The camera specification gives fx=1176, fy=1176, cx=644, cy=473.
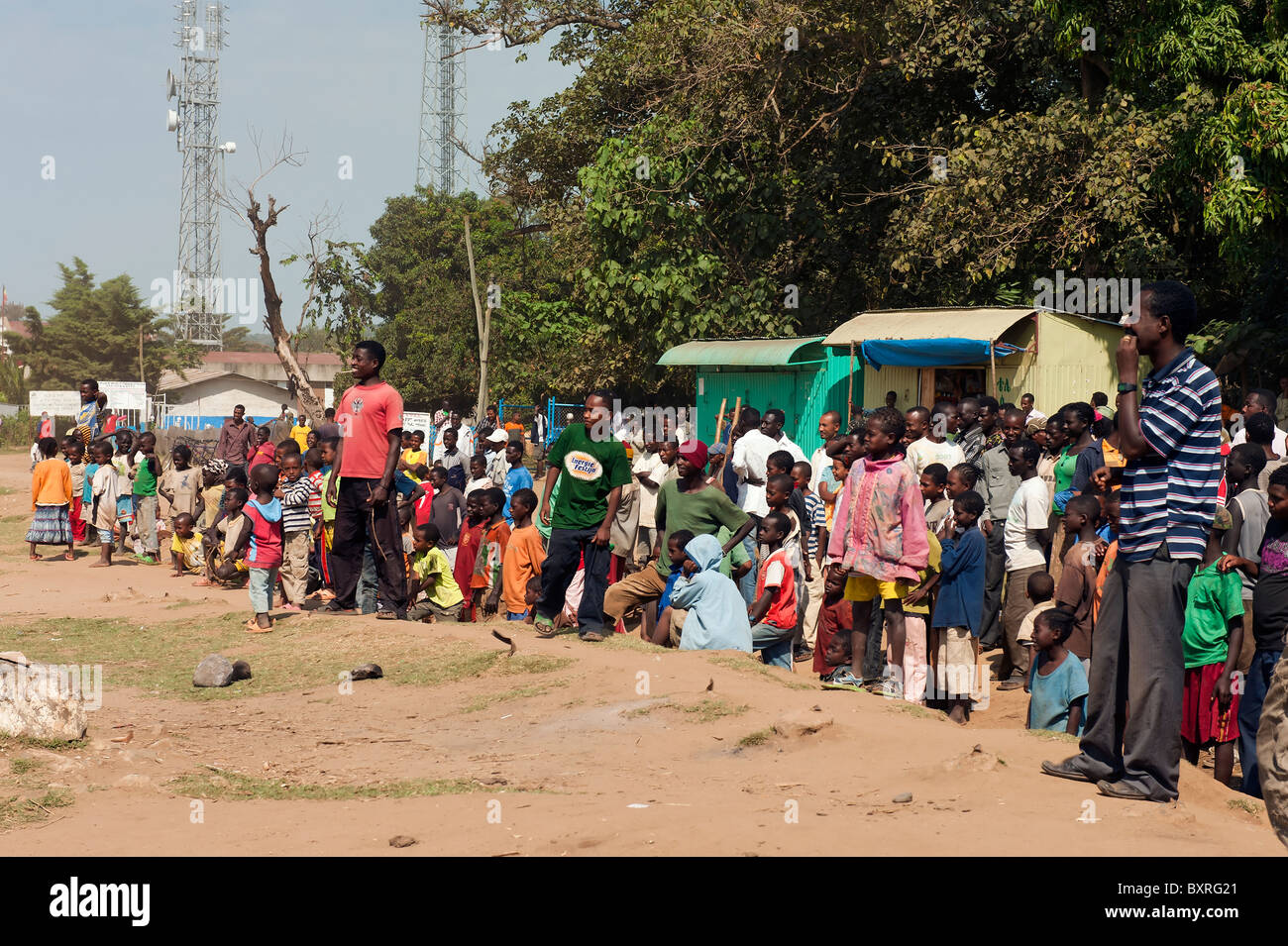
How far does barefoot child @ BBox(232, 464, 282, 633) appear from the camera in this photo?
9258mm

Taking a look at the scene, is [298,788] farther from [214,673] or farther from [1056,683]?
[1056,683]

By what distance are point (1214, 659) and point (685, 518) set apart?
3718 millimetres

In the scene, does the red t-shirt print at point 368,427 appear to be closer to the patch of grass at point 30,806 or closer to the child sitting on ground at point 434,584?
the child sitting on ground at point 434,584

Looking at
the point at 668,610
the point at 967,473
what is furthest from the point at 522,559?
the point at 967,473

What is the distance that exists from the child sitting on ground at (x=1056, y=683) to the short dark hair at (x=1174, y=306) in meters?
2.37

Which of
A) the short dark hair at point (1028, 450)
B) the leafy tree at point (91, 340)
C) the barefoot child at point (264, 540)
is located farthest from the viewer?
the leafy tree at point (91, 340)

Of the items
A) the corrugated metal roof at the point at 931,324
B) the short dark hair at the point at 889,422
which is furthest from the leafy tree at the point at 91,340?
the short dark hair at the point at 889,422

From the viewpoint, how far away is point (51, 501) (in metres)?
15.0

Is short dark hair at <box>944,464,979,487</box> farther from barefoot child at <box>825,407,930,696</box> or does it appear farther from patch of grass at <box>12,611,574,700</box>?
patch of grass at <box>12,611,574,700</box>

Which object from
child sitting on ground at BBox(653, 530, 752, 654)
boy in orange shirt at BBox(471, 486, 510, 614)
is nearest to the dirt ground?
child sitting on ground at BBox(653, 530, 752, 654)

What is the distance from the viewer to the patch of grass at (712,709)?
20.3 feet

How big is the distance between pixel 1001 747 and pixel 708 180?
1718 centimetres
